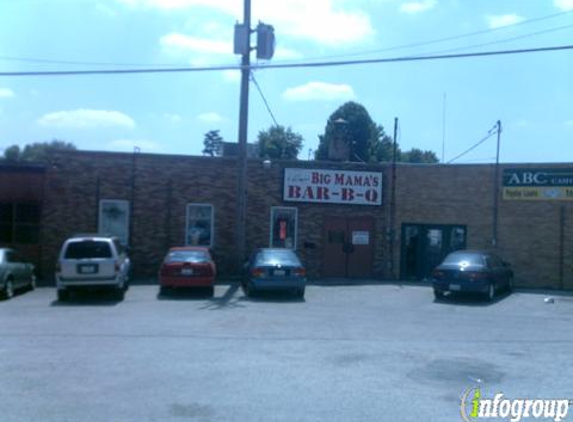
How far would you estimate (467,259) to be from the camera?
69.5ft

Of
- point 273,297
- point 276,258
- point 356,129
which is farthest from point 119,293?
point 356,129

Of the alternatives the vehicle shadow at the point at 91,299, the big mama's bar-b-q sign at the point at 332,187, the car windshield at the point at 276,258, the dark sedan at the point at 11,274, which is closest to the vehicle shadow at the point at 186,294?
the vehicle shadow at the point at 91,299

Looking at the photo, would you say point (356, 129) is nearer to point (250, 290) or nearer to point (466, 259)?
point (466, 259)

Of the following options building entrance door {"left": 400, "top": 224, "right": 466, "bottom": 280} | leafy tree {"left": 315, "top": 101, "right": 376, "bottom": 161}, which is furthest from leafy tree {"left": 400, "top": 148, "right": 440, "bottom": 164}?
building entrance door {"left": 400, "top": 224, "right": 466, "bottom": 280}

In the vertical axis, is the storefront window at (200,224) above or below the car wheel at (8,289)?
above

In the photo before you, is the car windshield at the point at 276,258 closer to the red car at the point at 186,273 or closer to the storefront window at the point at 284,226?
the red car at the point at 186,273

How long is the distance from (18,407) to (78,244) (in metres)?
11.7

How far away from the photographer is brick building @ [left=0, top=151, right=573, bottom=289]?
25.4 meters

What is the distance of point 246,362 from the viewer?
1066 cm

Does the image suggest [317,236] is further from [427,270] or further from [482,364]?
[482,364]

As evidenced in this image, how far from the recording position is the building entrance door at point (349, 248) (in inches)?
1060

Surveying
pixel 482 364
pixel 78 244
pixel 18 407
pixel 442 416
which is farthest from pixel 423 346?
pixel 78 244

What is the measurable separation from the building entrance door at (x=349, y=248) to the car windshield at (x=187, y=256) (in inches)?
287

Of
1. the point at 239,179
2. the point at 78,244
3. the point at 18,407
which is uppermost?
the point at 239,179
